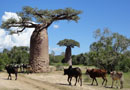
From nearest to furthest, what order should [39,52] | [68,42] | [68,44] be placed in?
[39,52] < [68,42] < [68,44]

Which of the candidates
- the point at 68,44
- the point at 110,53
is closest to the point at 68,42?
the point at 68,44

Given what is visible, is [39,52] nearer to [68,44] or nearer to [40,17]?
[40,17]

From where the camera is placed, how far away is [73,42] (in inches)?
1935

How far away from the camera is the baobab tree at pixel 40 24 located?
816 inches

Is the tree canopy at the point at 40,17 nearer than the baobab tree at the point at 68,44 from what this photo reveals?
Yes

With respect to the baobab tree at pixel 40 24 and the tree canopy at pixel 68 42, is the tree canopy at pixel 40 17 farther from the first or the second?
the tree canopy at pixel 68 42

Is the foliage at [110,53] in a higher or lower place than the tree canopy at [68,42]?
lower

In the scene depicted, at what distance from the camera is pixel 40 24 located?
70.8 ft

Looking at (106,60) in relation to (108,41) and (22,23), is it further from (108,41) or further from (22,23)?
(22,23)

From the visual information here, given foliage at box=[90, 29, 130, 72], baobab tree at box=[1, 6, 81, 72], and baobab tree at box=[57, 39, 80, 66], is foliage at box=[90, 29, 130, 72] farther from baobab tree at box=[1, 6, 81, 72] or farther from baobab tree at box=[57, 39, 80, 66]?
baobab tree at box=[57, 39, 80, 66]

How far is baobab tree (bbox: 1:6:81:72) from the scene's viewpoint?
68.0ft

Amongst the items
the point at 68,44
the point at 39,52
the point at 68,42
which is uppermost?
the point at 68,42

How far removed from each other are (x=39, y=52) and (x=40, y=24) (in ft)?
10.2

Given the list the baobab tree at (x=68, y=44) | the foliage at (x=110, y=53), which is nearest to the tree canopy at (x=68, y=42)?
the baobab tree at (x=68, y=44)
